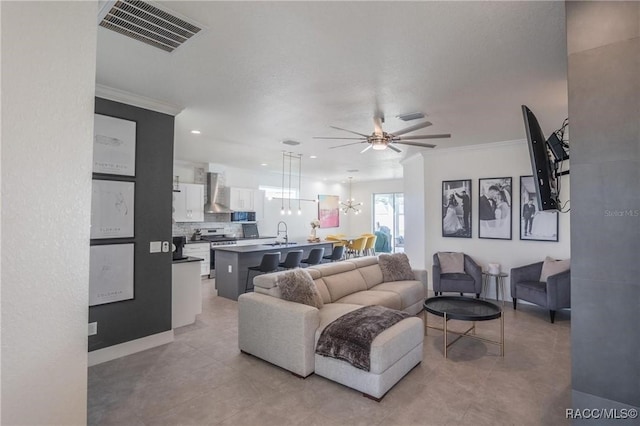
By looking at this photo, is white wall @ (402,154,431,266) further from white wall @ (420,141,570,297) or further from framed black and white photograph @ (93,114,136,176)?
framed black and white photograph @ (93,114,136,176)

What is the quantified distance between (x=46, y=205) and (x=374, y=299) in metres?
3.40

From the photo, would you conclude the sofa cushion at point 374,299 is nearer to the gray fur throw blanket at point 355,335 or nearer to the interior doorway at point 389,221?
the gray fur throw blanket at point 355,335

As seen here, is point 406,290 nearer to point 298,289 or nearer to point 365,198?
point 298,289

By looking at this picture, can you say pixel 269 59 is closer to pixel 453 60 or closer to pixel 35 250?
pixel 453 60

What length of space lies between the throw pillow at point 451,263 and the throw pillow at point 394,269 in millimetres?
885

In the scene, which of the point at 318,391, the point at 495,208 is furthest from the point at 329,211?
the point at 318,391

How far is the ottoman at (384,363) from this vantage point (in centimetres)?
252

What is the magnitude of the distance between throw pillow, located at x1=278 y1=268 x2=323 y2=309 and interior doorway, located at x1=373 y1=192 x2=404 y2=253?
7.96 meters

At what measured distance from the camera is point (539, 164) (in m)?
2.18

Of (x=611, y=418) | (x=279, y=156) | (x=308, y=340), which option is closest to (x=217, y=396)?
(x=308, y=340)

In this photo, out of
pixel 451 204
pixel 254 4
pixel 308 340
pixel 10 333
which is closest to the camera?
pixel 10 333

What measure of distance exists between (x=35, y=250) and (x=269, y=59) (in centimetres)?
205

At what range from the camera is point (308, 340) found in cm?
287

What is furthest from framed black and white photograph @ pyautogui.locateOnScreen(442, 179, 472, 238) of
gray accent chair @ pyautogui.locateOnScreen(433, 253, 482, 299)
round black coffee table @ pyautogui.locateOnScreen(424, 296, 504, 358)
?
round black coffee table @ pyautogui.locateOnScreen(424, 296, 504, 358)
